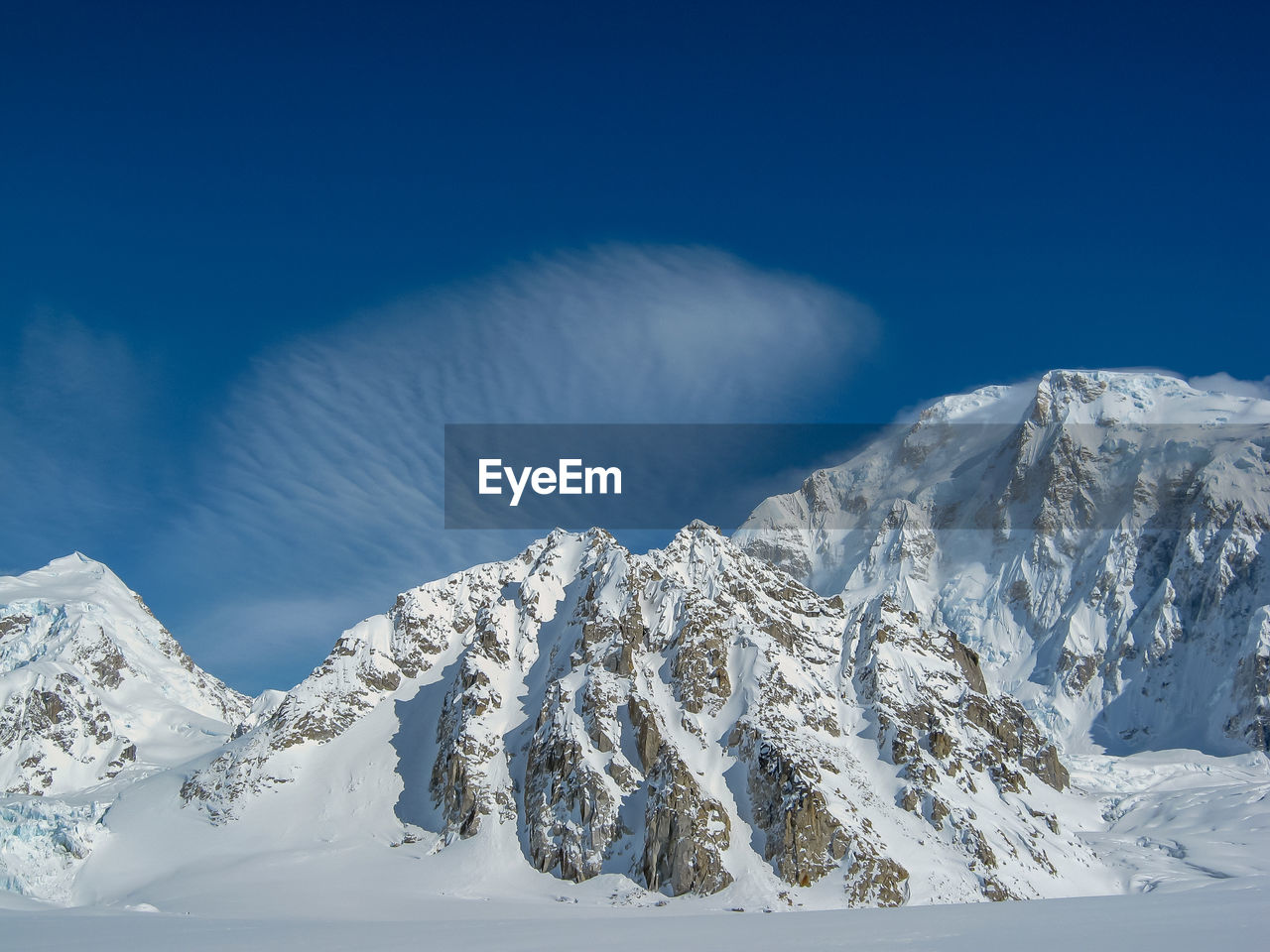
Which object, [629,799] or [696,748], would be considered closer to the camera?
[629,799]

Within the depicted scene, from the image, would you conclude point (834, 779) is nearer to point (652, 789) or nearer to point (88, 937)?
point (652, 789)

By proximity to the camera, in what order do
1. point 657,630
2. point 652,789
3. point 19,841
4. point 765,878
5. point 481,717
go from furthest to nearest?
1. point 657,630
2. point 481,717
3. point 19,841
4. point 652,789
5. point 765,878

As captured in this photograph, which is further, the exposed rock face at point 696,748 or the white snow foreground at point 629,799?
the exposed rock face at point 696,748

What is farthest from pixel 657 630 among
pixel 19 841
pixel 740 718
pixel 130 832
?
pixel 19 841

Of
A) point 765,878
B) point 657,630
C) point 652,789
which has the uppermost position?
point 657,630

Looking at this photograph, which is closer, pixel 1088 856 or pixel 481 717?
pixel 1088 856

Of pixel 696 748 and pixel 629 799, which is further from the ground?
pixel 696 748

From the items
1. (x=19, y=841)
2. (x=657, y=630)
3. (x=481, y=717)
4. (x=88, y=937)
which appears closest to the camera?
(x=88, y=937)

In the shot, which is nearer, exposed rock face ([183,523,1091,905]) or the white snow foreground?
the white snow foreground
